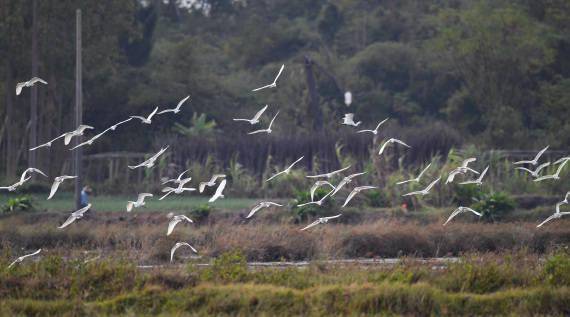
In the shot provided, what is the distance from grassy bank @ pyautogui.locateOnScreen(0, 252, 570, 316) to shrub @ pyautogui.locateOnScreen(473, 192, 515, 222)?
855 cm

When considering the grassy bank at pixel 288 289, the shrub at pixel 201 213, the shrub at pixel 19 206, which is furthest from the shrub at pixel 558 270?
the shrub at pixel 19 206

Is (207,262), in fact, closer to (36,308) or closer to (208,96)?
(36,308)

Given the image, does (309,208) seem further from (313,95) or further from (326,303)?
(313,95)

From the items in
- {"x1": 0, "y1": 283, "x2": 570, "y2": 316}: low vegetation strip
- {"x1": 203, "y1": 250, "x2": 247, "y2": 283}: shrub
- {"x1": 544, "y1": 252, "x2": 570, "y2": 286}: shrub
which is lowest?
{"x1": 0, "y1": 283, "x2": 570, "y2": 316}: low vegetation strip

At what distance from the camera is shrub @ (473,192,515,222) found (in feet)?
85.1

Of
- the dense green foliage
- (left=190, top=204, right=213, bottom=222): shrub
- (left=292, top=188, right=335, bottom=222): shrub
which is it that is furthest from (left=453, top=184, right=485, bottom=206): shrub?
the dense green foliage

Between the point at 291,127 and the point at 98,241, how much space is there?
2296 centimetres

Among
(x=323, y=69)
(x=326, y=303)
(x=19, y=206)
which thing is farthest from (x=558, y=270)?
(x=323, y=69)

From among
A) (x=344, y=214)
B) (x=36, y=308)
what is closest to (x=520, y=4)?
(x=344, y=214)

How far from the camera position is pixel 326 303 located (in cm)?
1572

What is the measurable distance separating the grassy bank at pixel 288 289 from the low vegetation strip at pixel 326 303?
0.01 meters

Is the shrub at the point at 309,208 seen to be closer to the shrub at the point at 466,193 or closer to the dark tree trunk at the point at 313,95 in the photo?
the shrub at the point at 466,193

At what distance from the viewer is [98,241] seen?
22.5m

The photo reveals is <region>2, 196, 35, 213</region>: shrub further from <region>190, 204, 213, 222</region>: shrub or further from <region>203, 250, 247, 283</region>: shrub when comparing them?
<region>203, 250, 247, 283</region>: shrub
